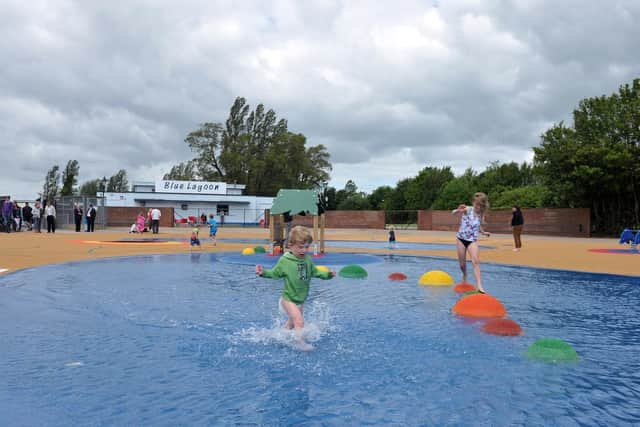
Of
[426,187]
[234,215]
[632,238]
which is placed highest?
[426,187]

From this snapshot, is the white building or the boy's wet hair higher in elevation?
the white building

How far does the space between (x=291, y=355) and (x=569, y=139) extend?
3206 centimetres

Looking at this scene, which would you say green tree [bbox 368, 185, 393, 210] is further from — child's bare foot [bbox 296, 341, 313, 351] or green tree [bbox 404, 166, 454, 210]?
child's bare foot [bbox 296, 341, 313, 351]

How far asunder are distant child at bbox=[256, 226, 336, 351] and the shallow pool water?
295mm

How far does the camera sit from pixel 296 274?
18.7 feet

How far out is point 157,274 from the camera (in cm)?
1173

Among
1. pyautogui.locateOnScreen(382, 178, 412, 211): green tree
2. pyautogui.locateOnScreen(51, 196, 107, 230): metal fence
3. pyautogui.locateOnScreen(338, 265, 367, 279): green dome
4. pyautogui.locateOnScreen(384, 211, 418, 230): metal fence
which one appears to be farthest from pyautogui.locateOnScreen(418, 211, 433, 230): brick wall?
pyautogui.locateOnScreen(382, 178, 412, 211): green tree

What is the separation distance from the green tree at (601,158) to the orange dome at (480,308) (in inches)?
1048

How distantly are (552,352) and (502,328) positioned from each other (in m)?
1.11

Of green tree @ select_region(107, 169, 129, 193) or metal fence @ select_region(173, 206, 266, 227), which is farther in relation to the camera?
green tree @ select_region(107, 169, 129, 193)

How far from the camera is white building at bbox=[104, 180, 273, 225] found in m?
54.6

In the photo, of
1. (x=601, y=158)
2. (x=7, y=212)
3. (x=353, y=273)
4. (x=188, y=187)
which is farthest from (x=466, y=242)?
(x=188, y=187)

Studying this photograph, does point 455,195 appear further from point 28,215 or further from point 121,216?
point 28,215

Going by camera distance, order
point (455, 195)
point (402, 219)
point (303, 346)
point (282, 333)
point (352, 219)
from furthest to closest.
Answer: point (455, 195)
point (352, 219)
point (402, 219)
point (282, 333)
point (303, 346)
